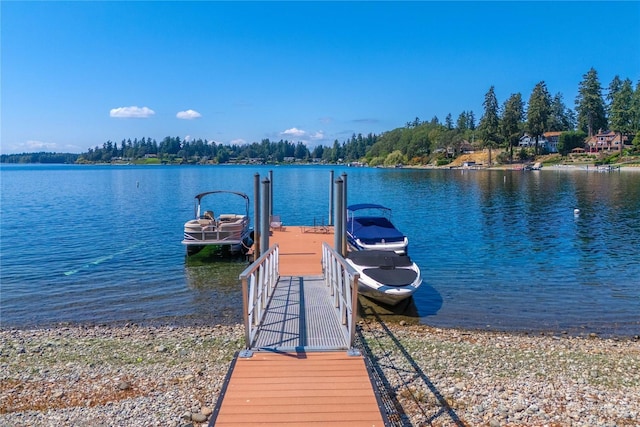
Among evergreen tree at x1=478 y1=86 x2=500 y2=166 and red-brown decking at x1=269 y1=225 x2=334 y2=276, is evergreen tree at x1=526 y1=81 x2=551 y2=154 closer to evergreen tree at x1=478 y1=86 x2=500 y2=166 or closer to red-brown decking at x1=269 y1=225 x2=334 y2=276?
evergreen tree at x1=478 y1=86 x2=500 y2=166

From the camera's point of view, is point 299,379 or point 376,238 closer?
point 299,379

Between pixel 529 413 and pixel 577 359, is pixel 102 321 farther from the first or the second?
pixel 577 359

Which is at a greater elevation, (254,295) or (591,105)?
(591,105)

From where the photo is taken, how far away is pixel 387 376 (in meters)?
8.13

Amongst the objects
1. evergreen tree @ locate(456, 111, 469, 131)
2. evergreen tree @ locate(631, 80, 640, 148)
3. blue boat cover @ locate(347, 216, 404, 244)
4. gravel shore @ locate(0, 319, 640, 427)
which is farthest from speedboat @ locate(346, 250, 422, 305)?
evergreen tree @ locate(456, 111, 469, 131)

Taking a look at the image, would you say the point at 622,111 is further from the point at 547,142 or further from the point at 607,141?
the point at 547,142

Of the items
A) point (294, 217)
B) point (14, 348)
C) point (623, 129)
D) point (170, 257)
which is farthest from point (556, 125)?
point (14, 348)

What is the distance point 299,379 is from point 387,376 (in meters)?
2.76

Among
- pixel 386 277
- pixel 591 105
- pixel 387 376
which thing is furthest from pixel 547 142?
pixel 387 376

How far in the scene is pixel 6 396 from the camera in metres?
7.64

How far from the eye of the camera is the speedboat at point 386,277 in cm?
1255

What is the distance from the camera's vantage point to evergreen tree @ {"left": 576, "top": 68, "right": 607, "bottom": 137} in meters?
113

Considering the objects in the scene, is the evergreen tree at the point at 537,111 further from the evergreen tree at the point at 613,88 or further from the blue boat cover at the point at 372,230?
the blue boat cover at the point at 372,230

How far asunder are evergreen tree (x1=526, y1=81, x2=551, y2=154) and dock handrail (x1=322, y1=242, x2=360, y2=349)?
385 feet
